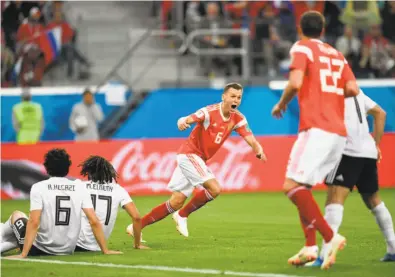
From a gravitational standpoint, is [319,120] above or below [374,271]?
above

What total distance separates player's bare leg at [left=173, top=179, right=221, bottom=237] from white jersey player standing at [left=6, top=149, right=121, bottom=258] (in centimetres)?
249

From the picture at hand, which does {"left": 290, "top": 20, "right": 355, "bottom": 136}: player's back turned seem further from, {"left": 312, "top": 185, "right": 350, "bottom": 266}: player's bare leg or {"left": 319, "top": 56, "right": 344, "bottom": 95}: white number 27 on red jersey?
{"left": 312, "top": 185, "right": 350, "bottom": 266}: player's bare leg

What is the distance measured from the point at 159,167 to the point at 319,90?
496 inches

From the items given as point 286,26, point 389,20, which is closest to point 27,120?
point 286,26

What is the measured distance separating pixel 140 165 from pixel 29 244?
456 inches

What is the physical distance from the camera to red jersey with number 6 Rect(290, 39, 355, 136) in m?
10.3

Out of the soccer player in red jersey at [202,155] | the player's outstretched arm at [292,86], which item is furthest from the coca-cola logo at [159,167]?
the player's outstretched arm at [292,86]

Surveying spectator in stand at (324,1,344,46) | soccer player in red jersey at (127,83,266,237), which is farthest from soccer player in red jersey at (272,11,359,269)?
spectator in stand at (324,1,344,46)

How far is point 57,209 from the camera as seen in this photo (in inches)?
444

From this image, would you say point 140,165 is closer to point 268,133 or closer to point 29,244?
point 268,133

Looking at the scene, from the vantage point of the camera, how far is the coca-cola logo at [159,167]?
22.6 m

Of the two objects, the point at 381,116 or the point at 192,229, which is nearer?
the point at 381,116

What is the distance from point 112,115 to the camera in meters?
27.0

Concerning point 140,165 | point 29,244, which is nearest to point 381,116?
point 29,244
